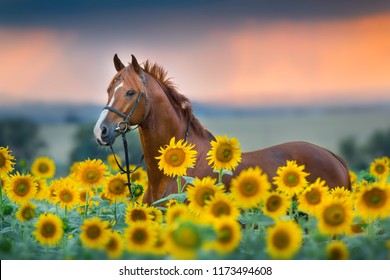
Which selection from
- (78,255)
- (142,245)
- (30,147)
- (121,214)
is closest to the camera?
(142,245)

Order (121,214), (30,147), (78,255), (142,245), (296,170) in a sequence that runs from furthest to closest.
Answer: (30,147), (121,214), (296,170), (78,255), (142,245)

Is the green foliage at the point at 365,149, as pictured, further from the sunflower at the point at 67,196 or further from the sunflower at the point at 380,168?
the sunflower at the point at 67,196

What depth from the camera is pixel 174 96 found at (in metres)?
6.52

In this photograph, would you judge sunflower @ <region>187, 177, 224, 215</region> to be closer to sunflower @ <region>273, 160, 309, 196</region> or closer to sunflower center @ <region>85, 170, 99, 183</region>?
sunflower @ <region>273, 160, 309, 196</region>

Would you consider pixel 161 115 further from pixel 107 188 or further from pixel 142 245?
pixel 142 245

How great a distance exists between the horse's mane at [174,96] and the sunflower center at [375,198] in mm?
2538

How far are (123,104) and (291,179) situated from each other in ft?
5.84

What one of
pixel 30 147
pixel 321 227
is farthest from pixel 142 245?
pixel 30 147

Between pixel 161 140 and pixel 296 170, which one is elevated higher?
pixel 161 140

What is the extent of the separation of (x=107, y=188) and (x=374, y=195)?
7.24ft

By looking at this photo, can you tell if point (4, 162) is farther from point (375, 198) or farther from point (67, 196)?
point (375, 198)

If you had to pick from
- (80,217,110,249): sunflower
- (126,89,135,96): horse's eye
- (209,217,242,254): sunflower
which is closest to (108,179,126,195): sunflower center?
(126,89,135,96): horse's eye

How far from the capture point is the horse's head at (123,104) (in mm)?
5824

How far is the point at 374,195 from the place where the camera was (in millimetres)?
4203
